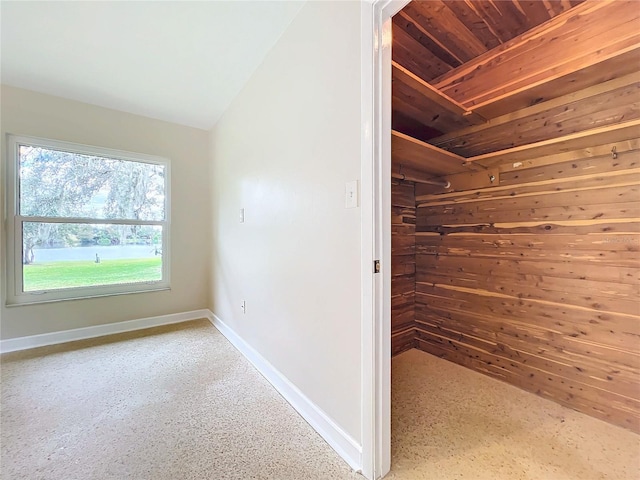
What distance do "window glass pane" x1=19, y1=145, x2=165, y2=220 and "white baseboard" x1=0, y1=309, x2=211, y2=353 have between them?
46.9 inches

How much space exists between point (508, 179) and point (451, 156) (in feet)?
1.77

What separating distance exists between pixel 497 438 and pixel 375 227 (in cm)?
137

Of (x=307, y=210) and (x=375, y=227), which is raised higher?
(x=307, y=210)

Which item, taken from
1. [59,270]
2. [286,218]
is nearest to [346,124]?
[286,218]

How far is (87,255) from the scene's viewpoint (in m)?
2.78

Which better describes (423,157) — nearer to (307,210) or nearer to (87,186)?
(307,210)

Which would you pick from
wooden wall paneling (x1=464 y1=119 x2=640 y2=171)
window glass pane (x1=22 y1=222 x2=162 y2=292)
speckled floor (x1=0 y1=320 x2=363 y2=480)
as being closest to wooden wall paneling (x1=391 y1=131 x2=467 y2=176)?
wooden wall paneling (x1=464 y1=119 x2=640 y2=171)

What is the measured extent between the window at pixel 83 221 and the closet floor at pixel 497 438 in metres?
3.07

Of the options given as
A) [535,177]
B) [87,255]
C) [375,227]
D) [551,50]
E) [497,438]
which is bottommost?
[497,438]

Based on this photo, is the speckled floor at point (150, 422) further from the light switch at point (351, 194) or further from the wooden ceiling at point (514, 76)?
the wooden ceiling at point (514, 76)

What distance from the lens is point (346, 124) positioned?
1272mm

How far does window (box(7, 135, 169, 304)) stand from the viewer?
8.20ft

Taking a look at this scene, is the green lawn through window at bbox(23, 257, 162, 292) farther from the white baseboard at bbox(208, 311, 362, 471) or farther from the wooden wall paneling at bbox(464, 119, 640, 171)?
the wooden wall paneling at bbox(464, 119, 640, 171)

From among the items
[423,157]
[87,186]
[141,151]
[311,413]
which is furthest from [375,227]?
[87,186]
